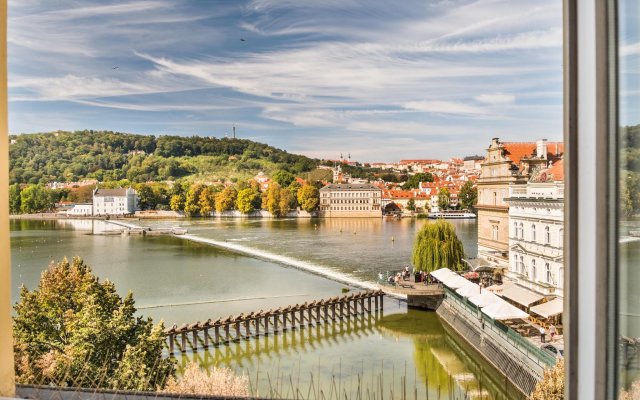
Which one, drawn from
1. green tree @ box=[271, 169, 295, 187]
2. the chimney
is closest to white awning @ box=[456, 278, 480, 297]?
the chimney

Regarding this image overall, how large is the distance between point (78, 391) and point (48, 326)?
2.54 m

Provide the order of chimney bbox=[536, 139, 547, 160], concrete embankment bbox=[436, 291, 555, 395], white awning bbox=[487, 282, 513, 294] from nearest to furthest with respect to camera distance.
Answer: concrete embankment bbox=[436, 291, 555, 395], white awning bbox=[487, 282, 513, 294], chimney bbox=[536, 139, 547, 160]

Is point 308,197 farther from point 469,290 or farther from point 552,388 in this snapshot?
→ point 552,388

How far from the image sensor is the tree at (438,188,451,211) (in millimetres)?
8133

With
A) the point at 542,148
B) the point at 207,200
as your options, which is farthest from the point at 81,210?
the point at 542,148

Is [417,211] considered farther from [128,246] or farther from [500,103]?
[128,246]

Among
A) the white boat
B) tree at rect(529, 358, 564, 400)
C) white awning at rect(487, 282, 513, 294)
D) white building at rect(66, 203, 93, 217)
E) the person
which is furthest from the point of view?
white building at rect(66, 203, 93, 217)

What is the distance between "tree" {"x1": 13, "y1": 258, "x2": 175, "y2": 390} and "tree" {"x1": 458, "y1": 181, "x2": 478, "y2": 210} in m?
5.42

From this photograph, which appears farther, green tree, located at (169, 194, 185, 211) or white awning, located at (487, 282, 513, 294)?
green tree, located at (169, 194, 185, 211)

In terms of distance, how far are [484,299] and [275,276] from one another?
11.3 feet

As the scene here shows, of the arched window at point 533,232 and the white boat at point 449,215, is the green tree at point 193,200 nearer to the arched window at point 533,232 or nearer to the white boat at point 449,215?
the white boat at point 449,215

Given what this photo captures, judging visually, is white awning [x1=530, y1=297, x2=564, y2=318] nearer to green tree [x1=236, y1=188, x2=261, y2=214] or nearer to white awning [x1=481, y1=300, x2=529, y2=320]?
white awning [x1=481, y1=300, x2=529, y2=320]

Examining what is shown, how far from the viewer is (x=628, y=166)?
0.70 meters

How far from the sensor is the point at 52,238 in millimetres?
7977
